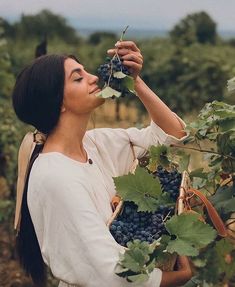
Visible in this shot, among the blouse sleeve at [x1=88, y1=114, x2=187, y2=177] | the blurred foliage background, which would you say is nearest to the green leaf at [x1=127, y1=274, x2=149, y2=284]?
the blouse sleeve at [x1=88, y1=114, x2=187, y2=177]

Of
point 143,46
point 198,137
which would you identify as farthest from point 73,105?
point 143,46

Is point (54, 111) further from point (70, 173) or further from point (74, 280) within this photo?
point (74, 280)

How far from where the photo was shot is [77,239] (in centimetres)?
225

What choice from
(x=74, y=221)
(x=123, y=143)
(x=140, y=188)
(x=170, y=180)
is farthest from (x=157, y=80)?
(x=74, y=221)

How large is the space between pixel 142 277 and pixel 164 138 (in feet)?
2.25

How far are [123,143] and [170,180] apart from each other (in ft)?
1.06

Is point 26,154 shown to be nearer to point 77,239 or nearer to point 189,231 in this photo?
point 77,239

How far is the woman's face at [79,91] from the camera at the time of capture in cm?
244

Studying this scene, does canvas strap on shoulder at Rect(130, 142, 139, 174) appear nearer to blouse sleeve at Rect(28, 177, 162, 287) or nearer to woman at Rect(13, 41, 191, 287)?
woman at Rect(13, 41, 191, 287)

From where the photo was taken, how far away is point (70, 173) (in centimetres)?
235

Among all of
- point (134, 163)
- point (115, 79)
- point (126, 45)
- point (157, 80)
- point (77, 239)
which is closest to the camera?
point (77, 239)

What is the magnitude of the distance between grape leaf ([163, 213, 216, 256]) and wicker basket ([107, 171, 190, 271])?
52mm

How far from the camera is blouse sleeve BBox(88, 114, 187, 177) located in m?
2.65

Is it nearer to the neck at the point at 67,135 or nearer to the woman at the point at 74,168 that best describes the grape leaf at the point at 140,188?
the woman at the point at 74,168
